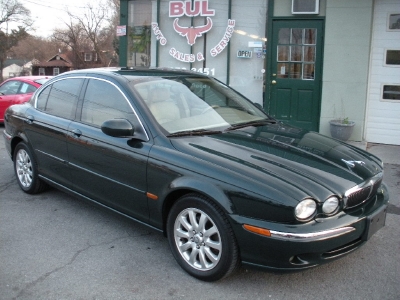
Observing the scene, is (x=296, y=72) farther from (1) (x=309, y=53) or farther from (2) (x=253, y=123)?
(2) (x=253, y=123)

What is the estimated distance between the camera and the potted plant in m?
8.67

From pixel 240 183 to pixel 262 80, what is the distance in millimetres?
6704

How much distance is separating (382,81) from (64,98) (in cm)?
641

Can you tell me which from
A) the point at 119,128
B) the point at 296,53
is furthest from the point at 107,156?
the point at 296,53

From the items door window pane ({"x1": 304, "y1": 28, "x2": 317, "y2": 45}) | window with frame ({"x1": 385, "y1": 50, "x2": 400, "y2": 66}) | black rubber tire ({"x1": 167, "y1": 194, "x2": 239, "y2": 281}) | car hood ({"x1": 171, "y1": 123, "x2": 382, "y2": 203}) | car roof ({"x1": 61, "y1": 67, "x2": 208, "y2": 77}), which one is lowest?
black rubber tire ({"x1": 167, "y1": 194, "x2": 239, "y2": 281})

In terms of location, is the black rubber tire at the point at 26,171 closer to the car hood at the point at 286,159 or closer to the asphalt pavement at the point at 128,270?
the asphalt pavement at the point at 128,270

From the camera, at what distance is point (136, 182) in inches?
155

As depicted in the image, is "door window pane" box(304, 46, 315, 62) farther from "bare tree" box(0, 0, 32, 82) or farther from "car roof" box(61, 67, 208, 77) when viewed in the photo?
"bare tree" box(0, 0, 32, 82)

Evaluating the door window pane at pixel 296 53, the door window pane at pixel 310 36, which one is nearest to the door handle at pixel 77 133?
the door window pane at pixel 296 53

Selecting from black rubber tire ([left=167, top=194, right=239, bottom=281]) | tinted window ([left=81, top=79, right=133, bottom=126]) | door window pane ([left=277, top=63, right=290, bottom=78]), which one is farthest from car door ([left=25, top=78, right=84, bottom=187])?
door window pane ([left=277, top=63, right=290, bottom=78])

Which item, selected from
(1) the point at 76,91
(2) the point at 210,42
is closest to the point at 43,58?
(2) the point at 210,42

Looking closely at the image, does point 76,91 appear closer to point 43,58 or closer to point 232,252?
point 232,252

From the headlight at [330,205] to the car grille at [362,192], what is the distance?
4.6 inches

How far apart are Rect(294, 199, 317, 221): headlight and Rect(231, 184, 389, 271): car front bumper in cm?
6
